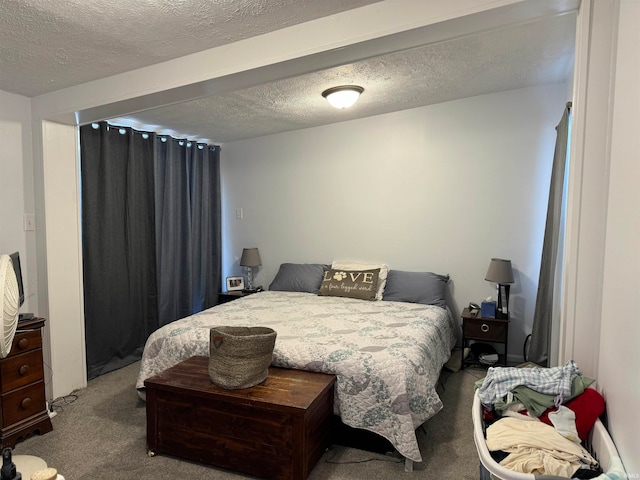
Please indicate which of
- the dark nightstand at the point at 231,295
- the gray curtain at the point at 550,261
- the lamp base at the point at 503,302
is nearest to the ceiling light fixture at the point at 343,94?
the gray curtain at the point at 550,261

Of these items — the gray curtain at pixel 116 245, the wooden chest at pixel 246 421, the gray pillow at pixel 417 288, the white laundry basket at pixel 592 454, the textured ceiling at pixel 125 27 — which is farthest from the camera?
the gray pillow at pixel 417 288

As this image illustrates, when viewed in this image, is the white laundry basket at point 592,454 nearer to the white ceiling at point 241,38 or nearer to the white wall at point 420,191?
the white ceiling at point 241,38

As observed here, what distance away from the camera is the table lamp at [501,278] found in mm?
3213

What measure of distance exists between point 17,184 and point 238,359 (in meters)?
2.17

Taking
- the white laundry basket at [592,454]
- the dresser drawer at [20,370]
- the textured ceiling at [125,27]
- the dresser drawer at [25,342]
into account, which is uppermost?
the textured ceiling at [125,27]

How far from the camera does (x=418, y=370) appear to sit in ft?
7.11

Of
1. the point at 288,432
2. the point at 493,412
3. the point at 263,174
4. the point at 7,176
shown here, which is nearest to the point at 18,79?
the point at 7,176

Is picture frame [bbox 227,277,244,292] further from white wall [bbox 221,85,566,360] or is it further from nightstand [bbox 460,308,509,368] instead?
nightstand [bbox 460,308,509,368]

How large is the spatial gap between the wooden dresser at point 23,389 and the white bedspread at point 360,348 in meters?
0.58

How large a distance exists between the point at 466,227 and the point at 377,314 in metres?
1.26

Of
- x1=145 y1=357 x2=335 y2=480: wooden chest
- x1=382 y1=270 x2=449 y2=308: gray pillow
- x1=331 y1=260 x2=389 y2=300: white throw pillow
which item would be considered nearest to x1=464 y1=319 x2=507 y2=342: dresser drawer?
x1=382 y1=270 x2=449 y2=308: gray pillow

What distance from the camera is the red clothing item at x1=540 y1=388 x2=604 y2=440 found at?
4.24 feet

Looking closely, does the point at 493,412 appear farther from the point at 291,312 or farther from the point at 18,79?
the point at 18,79

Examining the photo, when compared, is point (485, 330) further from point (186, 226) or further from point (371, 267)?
point (186, 226)
